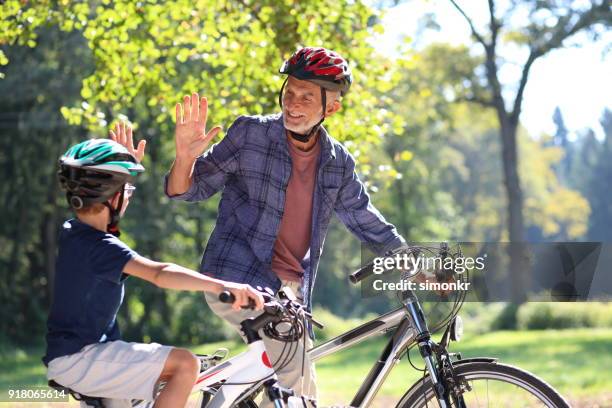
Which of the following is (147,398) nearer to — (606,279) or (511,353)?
(606,279)

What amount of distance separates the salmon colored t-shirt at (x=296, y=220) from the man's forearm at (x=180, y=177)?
442 mm

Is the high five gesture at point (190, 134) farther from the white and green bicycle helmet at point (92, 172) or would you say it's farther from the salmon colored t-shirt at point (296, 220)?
the white and green bicycle helmet at point (92, 172)

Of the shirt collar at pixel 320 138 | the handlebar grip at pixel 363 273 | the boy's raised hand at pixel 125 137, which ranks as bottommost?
the handlebar grip at pixel 363 273

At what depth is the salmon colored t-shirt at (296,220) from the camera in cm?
431

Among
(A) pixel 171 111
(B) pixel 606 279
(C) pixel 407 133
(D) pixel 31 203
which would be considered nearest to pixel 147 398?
(A) pixel 171 111

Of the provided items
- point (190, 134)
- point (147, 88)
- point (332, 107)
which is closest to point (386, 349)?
point (332, 107)

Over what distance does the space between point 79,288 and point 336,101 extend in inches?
61.6

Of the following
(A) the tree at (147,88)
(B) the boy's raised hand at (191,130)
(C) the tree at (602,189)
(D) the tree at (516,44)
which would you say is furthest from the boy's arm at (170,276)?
(C) the tree at (602,189)

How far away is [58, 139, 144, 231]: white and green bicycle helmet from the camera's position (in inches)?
133

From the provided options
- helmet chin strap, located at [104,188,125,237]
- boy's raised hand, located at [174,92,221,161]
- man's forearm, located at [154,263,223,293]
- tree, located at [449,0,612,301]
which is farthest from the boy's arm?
tree, located at [449,0,612,301]

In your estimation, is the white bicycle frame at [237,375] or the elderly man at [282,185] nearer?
the white bicycle frame at [237,375]

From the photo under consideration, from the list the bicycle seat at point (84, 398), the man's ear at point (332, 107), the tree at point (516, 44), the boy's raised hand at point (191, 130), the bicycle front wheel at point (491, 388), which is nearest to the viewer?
the bicycle seat at point (84, 398)

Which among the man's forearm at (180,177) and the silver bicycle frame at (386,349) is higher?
the man's forearm at (180,177)

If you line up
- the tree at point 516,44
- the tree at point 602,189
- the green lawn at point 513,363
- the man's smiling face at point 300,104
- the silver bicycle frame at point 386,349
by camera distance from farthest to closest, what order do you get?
the tree at point 602,189 < the tree at point 516,44 < the green lawn at point 513,363 < the man's smiling face at point 300,104 < the silver bicycle frame at point 386,349
